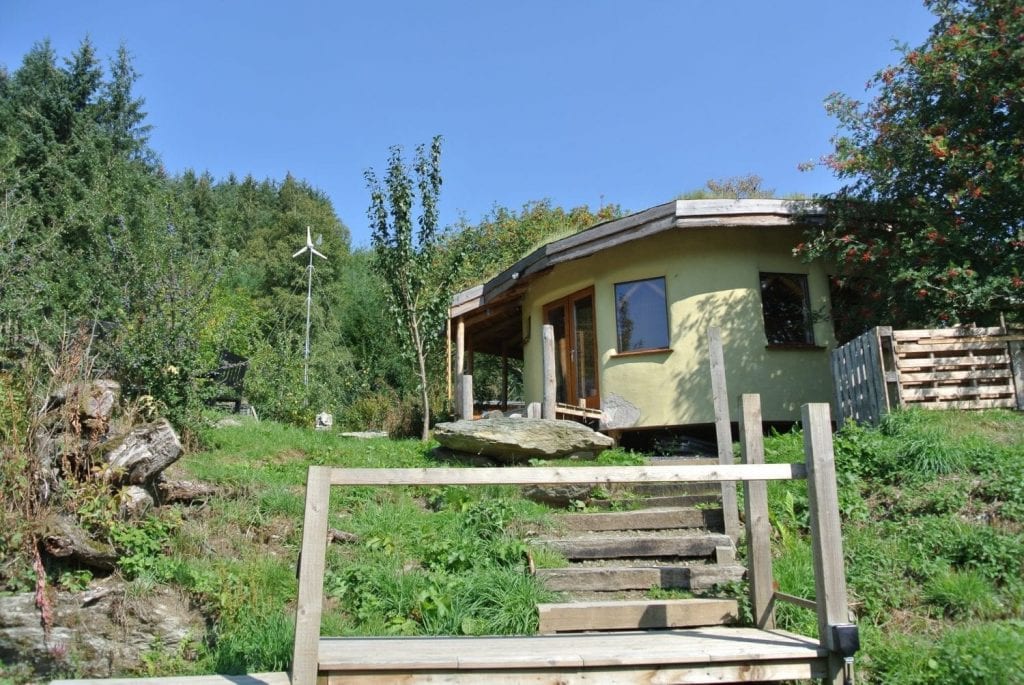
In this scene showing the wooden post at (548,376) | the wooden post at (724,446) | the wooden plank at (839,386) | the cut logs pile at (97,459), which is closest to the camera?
the cut logs pile at (97,459)

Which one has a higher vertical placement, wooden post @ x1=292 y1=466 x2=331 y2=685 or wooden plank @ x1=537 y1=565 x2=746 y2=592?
wooden post @ x1=292 y1=466 x2=331 y2=685

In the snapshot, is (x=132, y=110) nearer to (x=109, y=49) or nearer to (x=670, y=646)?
(x=109, y=49)

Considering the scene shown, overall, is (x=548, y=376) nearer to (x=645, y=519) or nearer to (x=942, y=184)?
(x=645, y=519)

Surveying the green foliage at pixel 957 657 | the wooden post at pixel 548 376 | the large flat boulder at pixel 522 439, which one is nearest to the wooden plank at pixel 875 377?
the large flat boulder at pixel 522 439

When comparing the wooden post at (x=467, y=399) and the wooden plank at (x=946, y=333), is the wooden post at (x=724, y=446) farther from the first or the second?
the wooden post at (x=467, y=399)

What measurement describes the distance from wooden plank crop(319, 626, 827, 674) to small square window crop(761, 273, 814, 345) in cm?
781

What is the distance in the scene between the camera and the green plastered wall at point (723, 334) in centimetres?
1095

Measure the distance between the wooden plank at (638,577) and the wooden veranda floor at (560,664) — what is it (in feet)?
6.89

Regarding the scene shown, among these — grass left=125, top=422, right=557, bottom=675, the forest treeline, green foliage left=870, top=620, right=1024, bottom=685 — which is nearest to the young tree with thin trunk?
the forest treeline

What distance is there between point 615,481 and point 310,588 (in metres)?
1.50

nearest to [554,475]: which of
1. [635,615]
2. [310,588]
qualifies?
[310,588]

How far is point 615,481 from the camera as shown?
362 centimetres

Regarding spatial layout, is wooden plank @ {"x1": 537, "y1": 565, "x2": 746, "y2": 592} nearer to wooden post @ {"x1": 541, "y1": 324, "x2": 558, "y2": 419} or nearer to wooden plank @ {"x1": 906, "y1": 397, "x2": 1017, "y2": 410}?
wooden plank @ {"x1": 906, "y1": 397, "x2": 1017, "y2": 410}

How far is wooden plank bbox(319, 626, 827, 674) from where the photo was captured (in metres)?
3.41
